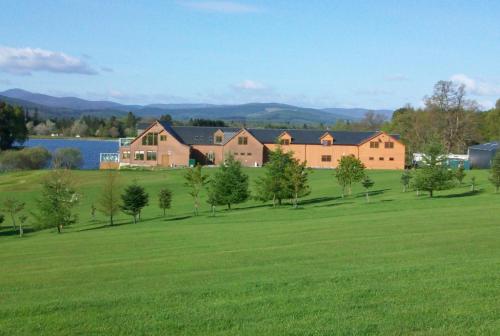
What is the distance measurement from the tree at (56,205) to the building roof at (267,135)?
5184cm

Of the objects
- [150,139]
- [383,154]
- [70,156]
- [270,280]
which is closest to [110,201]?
[270,280]

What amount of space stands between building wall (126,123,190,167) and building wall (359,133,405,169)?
25902 mm

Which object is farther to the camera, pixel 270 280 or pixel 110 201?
pixel 110 201

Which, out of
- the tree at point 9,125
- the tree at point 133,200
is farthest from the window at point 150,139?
the tree at point 133,200

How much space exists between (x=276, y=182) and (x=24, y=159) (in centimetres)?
5675

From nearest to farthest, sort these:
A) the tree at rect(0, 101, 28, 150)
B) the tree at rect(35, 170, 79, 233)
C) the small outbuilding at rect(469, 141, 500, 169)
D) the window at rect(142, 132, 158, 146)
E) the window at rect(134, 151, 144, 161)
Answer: the tree at rect(35, 170, 79, 233)
the small outbuilding at rect(469, 141, 500, 169)
the window at rect(142, 132, 158, 146)
the window at rect(134, 151, 144, 161)
the tree at rect(0, 101, 28, 150)

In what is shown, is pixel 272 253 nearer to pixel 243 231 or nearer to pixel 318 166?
pixel 243 231

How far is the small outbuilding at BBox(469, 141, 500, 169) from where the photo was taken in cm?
7958

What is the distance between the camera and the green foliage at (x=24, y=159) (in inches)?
3516

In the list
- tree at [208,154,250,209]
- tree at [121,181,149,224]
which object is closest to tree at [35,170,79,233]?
tree at [121,181,149,224]

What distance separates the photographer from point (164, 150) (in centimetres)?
9169

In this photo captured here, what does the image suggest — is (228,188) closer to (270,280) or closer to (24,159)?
(270,280)

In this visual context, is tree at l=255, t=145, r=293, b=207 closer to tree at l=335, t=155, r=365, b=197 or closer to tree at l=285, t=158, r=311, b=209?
tree at l=285, t=158, r=311, b=209

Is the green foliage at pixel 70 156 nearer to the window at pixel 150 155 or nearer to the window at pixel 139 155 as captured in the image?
the window at pixel 139 155
